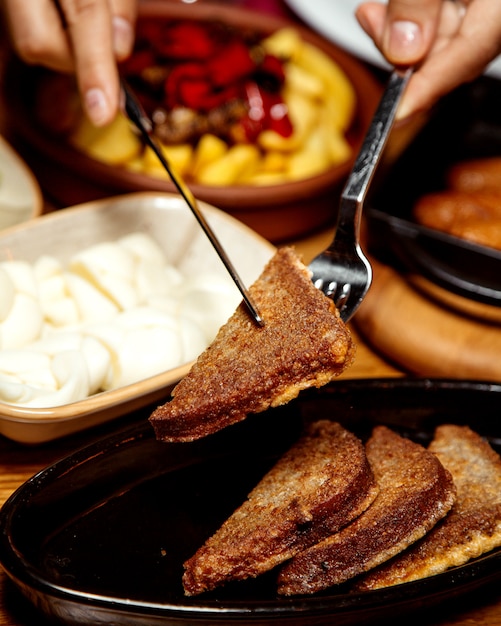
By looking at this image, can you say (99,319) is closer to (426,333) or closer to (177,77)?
(426,333)

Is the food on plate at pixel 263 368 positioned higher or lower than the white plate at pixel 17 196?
higher

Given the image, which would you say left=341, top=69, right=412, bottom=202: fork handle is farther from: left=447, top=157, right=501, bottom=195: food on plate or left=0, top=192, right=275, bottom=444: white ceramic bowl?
left=447, top=157, right=501, bottom=195: food on plate

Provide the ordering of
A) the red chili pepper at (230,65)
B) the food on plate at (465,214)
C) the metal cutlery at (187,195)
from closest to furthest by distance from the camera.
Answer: the metal cutlery at (187,195) < the food on plate at (465,214) < the red chili pepper at (230,65)

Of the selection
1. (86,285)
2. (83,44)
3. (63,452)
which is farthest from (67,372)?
(83,44)

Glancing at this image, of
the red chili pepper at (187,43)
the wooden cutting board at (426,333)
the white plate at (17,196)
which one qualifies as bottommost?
the wooden cutting board at (426,333)

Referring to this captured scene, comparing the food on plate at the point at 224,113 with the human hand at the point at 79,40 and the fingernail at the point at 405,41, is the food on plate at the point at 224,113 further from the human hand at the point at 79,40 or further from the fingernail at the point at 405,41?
the fingernail at the point at 405,41

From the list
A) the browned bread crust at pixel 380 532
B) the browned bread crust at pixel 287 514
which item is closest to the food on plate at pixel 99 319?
the browned bread crust at pixel 287 514

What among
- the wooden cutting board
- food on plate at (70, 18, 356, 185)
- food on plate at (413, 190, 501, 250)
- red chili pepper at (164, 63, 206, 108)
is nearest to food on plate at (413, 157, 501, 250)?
food on plate at (413, 190, 501, 250)

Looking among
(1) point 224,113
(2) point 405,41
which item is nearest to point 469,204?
(2) point 405,41
